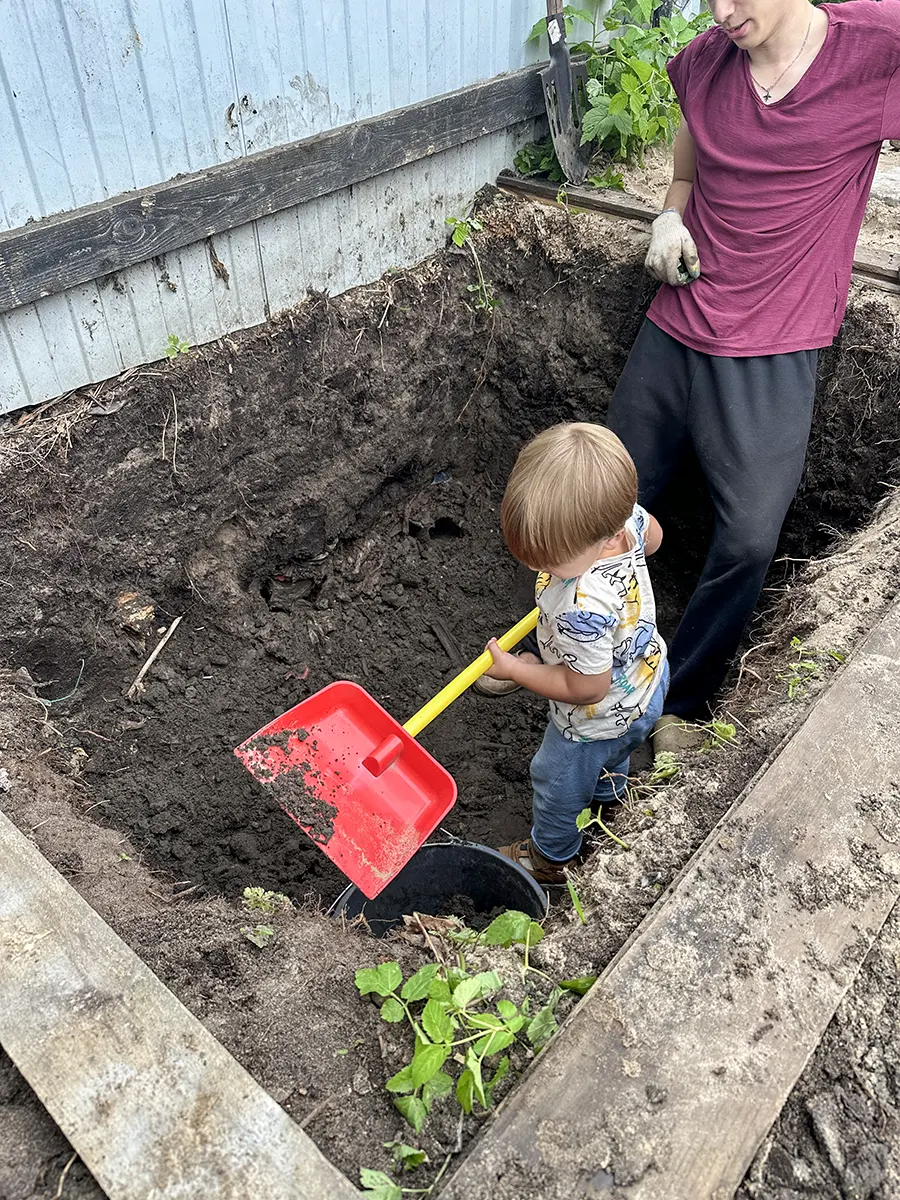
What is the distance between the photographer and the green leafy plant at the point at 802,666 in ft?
5.94

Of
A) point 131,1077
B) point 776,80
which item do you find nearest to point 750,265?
point 776,80

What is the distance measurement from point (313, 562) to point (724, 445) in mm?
1599

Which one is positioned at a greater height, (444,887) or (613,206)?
(613,206)

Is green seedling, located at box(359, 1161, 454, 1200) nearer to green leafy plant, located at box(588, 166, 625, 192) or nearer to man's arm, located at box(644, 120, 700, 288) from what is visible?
man's arm, located at box(644, 120, 700, 288)

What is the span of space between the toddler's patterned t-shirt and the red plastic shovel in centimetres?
27

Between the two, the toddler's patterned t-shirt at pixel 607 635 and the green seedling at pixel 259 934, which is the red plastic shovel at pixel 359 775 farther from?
the green seedling at pixel 259 934

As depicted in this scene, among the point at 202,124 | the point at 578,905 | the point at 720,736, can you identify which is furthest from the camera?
the point at 202,124

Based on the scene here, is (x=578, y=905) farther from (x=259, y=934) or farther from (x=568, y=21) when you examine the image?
(x=568, y=21)

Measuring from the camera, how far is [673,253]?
8.48 feet

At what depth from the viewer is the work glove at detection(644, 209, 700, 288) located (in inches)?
102

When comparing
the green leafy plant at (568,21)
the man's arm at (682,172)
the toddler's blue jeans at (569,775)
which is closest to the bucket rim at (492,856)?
the toddler's blue jeans at (569,775)

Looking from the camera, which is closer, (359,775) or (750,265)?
(359,775)

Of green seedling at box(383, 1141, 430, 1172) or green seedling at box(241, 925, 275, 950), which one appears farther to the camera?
green seedling at box(241, 925, 275, 950)

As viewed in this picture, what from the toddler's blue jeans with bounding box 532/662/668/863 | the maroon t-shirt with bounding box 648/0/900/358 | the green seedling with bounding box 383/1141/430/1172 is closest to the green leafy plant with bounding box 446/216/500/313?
the maroon t-shirt with bounding box 648/0/900/358
